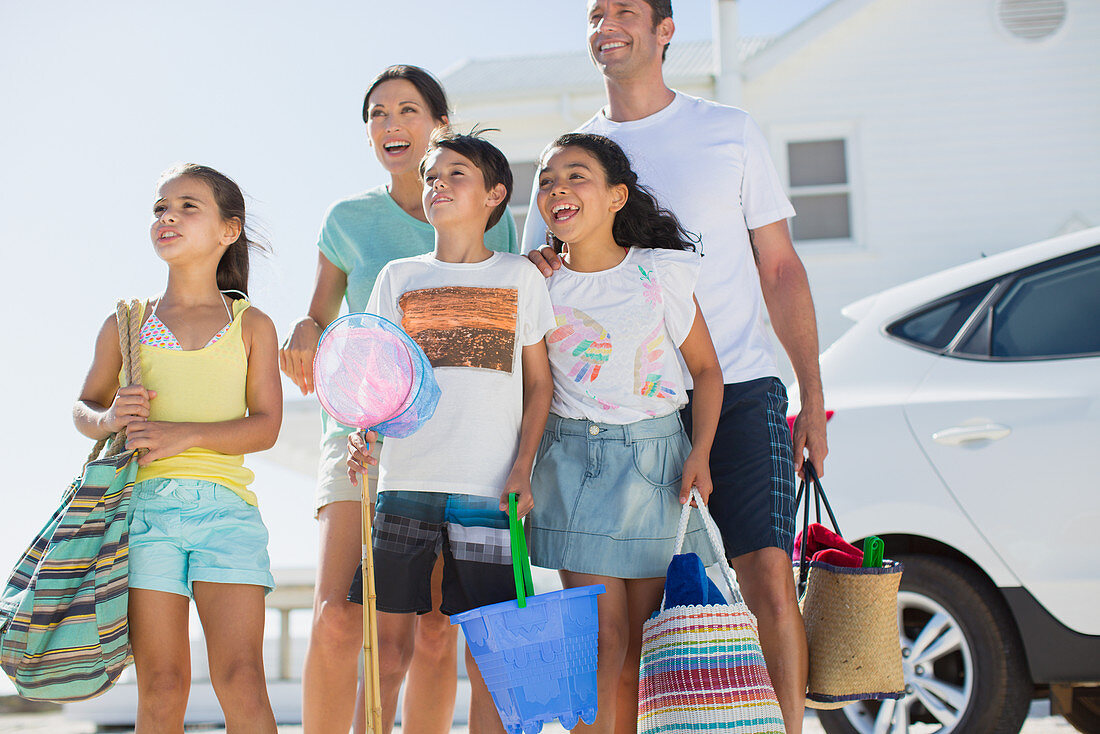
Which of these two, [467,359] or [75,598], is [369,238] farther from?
[75,598]

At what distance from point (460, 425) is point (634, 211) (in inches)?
32.6

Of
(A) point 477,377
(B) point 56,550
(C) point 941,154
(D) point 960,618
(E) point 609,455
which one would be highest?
(C) point 941,154

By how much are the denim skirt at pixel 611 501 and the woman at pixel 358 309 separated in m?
0.38

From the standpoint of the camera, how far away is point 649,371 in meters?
2.72

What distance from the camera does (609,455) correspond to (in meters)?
2.67

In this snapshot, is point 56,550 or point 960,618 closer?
point 56,550

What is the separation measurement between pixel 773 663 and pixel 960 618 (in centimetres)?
144

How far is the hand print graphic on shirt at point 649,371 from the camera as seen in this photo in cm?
271

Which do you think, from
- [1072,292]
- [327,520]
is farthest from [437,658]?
[1072,292]

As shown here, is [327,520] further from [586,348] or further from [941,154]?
[941,154]

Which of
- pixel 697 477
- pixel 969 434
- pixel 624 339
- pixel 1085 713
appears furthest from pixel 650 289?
pixel 1085 713

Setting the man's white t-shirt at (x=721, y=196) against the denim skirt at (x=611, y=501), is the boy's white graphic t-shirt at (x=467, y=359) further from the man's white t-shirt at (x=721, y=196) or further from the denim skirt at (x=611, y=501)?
the man's white t-shirt at (x=721, y=196)

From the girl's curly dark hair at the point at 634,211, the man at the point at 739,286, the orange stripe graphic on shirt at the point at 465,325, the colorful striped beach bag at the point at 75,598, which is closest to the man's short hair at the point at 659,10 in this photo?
the man at the point at 739,286

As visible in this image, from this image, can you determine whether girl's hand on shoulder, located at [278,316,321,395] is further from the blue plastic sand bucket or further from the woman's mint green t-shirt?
the blue plastic sand bucket
